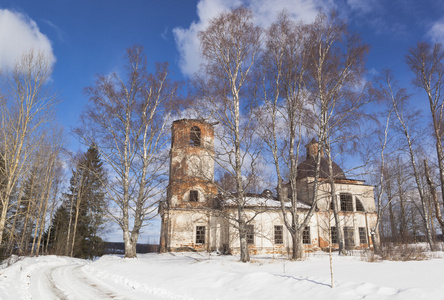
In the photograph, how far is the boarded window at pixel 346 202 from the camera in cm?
2864

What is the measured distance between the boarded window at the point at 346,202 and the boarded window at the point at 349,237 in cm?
198

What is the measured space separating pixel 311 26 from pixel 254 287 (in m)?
12.3

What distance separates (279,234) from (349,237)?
8.13 metres

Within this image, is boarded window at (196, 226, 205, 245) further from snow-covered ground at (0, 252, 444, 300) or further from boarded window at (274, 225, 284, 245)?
snow-covered ground at (0, 252, 444, 300)

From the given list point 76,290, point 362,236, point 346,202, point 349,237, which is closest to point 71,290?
point 76,290

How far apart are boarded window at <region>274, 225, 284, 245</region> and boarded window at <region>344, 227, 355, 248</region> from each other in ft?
24.5

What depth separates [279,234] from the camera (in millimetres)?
24219

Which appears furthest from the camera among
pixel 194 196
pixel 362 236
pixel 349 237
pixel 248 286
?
pixel 362 236

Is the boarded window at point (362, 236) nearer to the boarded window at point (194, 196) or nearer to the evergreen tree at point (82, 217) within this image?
the boarded window at point (194, 196)

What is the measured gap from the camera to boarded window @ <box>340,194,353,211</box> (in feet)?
A: 94.0

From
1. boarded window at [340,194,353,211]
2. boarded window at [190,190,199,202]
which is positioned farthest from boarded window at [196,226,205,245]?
boarded window at [340,194,353,211]

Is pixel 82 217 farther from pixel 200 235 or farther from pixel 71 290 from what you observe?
pixel 71 290

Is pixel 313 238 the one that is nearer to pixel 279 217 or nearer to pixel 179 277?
pixel 279 217

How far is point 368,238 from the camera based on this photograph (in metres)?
28.0
